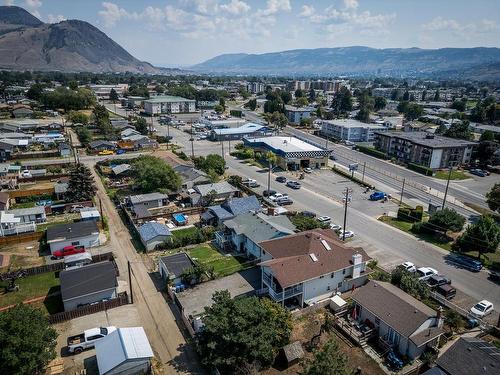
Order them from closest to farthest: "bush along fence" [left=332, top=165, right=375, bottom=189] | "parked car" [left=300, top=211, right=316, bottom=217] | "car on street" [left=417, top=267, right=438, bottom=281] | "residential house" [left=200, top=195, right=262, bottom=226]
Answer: "car on street" [left=417, top=267, right=438, bottom=281] → "residential house" [left=200, top=195, right=262, bottom=226] → "parked car" [left=300, top=211, right=316, bottom=217] → "bush along fence" [left=332, top=165, right=375, bottom=189]

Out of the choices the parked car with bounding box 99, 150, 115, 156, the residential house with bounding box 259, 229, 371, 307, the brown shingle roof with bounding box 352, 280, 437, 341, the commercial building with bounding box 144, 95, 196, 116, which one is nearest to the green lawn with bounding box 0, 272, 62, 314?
the residential house with bounding box 259, 229, 371, 307

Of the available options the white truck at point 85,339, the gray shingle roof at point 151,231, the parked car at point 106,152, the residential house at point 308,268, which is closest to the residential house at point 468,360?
the residential house at point 308,268

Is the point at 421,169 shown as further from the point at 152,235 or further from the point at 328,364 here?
the point at 328,364

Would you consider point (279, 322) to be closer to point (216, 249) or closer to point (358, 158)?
point (216, 249)

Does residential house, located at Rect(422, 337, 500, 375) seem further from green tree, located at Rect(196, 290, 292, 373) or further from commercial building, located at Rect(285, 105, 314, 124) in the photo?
commercial building, located at Rect(285, 105, 314, 124)

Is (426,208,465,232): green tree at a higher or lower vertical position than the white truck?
higher

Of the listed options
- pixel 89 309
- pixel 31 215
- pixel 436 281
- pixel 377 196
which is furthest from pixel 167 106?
pixel 436 281
